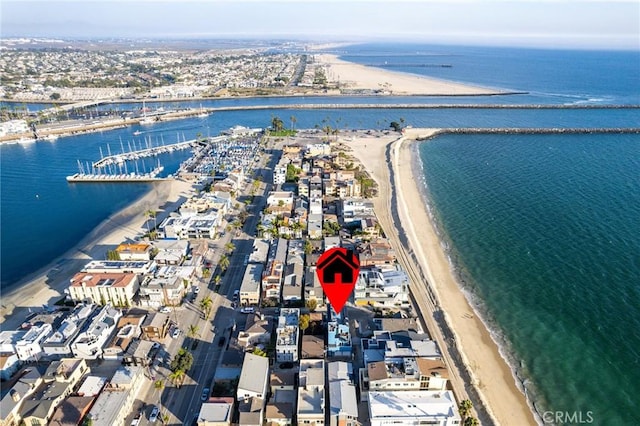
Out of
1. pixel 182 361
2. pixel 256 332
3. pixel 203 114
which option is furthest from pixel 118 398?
pixel 203 114

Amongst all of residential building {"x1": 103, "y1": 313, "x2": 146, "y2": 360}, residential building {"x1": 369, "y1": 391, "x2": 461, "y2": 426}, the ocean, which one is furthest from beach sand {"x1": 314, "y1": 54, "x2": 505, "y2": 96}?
residential building {"x1": 369, "y1": 391, "x2": 461, "y2": 426}

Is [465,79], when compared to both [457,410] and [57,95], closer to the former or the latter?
[57,95]

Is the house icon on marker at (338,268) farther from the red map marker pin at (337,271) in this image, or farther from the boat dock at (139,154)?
the boat dock at (139,154)

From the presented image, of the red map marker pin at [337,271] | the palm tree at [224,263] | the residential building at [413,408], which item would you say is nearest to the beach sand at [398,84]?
the palm tree at [224,263]

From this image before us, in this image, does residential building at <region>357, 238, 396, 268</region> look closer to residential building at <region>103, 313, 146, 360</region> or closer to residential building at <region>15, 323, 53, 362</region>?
residential building at <region>103, 313, 146, 360</region>

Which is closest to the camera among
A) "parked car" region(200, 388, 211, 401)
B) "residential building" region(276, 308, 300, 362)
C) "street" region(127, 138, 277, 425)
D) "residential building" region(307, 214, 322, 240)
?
"street" region(127, 138, 277, 425)

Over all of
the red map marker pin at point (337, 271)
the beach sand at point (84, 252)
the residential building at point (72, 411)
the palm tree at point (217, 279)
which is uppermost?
the red map marker pin at point (337, 271)

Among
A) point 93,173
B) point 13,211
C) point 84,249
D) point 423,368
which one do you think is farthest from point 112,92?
point 423,368
